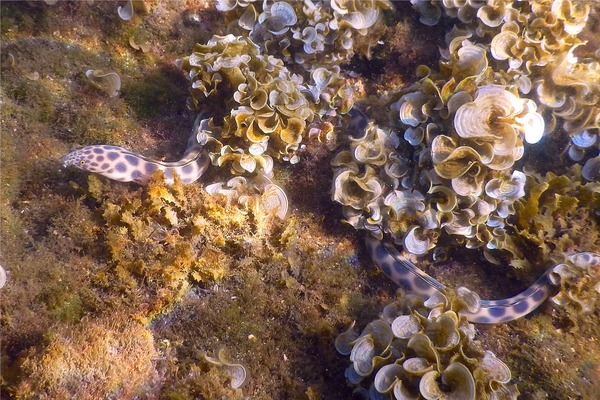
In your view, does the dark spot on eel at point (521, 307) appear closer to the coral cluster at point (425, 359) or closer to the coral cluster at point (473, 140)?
the coral cluster at point (473, 140)

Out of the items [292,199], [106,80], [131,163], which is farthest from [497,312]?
[106,80]

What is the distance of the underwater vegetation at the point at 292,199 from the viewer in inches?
124

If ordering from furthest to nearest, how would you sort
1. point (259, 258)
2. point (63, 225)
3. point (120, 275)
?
point (259, 258) < point (63, 225) < point (120, 275)

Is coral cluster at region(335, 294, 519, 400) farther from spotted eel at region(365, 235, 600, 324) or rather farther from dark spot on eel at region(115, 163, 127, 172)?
dark spot on eel at region(115, 163, 127, 172)

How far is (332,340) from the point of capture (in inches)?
142

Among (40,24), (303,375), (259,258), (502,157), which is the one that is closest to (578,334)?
(502,157)

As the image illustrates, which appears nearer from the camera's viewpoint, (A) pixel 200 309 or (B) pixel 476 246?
(A) pixel 200 309

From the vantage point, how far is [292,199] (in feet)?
14.9

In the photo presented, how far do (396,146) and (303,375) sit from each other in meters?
2.57

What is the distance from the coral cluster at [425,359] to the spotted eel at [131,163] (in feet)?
7.66

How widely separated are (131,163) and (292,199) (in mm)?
1801

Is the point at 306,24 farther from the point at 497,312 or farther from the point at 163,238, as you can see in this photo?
the point at 497,312

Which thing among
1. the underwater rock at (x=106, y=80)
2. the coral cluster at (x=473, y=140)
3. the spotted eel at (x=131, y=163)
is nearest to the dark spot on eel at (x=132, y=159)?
the spotted eel at (x=131, y=163)

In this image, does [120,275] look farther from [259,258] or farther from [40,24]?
[40,24]
